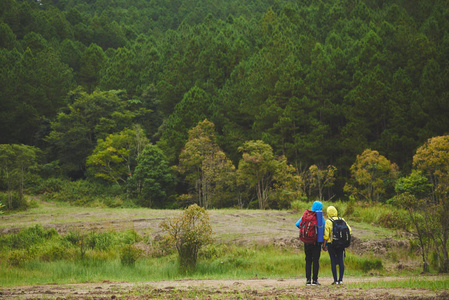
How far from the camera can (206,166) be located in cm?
3338

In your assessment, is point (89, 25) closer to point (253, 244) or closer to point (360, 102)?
point (360, 102)

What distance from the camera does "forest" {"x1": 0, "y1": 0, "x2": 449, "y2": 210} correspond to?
32.6 metres

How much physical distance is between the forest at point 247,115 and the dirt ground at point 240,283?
10454 mm

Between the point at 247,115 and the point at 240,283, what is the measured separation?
3426cm

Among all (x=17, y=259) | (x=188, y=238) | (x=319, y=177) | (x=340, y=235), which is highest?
(x=319, y=177)

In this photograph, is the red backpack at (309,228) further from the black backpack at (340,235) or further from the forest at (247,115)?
the forest at (247,115)

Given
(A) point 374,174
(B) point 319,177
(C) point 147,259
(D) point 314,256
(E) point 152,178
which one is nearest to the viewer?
(D) point 314,256

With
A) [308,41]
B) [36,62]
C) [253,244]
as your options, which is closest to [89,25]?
[36,62]

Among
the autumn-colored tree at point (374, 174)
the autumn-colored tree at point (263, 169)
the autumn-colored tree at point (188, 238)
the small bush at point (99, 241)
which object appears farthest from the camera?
the autumn-colored tree at point (263, 169)

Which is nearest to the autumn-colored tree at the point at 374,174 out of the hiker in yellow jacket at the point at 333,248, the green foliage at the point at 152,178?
the green foliage at the point at 152,178

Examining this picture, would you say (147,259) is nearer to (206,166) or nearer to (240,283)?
(240,283)

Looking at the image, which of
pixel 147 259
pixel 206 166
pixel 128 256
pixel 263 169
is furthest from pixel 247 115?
pixel 128 256

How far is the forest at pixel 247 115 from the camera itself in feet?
107

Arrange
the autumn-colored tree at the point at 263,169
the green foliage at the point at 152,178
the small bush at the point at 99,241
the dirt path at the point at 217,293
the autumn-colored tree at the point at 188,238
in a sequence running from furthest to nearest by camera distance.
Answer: the green foliage at the point at 152,178 → the autumn-colored tree at the point at 263,169 → the small bush at the point at 99,241 → the autumn-colored tree at the point at 188,238 → the dirt path at the point at 217,293
